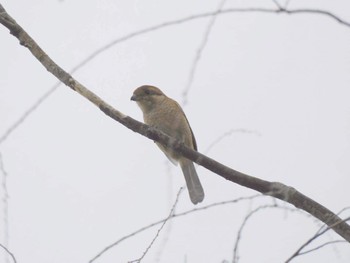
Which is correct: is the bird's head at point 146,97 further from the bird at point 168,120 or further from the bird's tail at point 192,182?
the bird's tail at point 192,182

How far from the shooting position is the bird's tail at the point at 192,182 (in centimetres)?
555

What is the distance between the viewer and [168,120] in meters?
5.52

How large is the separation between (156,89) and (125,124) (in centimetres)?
292

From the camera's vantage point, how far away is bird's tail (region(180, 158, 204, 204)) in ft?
18.2

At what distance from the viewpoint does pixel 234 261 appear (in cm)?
196

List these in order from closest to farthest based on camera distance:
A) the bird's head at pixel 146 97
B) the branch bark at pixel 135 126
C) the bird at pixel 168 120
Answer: the branch bark at pixel 135 126, the bird at pixel 168 120, the bird's head at pixel 146 97

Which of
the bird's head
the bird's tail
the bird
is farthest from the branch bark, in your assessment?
the bird's head

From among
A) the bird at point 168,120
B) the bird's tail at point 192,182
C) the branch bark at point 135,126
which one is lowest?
the branch bark at point 135,126

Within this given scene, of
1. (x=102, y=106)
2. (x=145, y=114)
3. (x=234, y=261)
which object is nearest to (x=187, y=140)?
(x=145, y=114)

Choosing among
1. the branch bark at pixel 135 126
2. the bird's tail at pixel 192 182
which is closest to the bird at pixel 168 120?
the bird's tail at pixel 192 182

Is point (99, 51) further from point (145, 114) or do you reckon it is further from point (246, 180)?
point (145, 114)

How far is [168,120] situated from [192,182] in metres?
0.68

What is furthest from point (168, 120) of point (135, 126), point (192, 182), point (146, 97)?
point (135, 126)

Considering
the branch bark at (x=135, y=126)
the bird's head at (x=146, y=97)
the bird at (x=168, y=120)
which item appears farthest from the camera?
the bird's head at (x=146, y=97)
